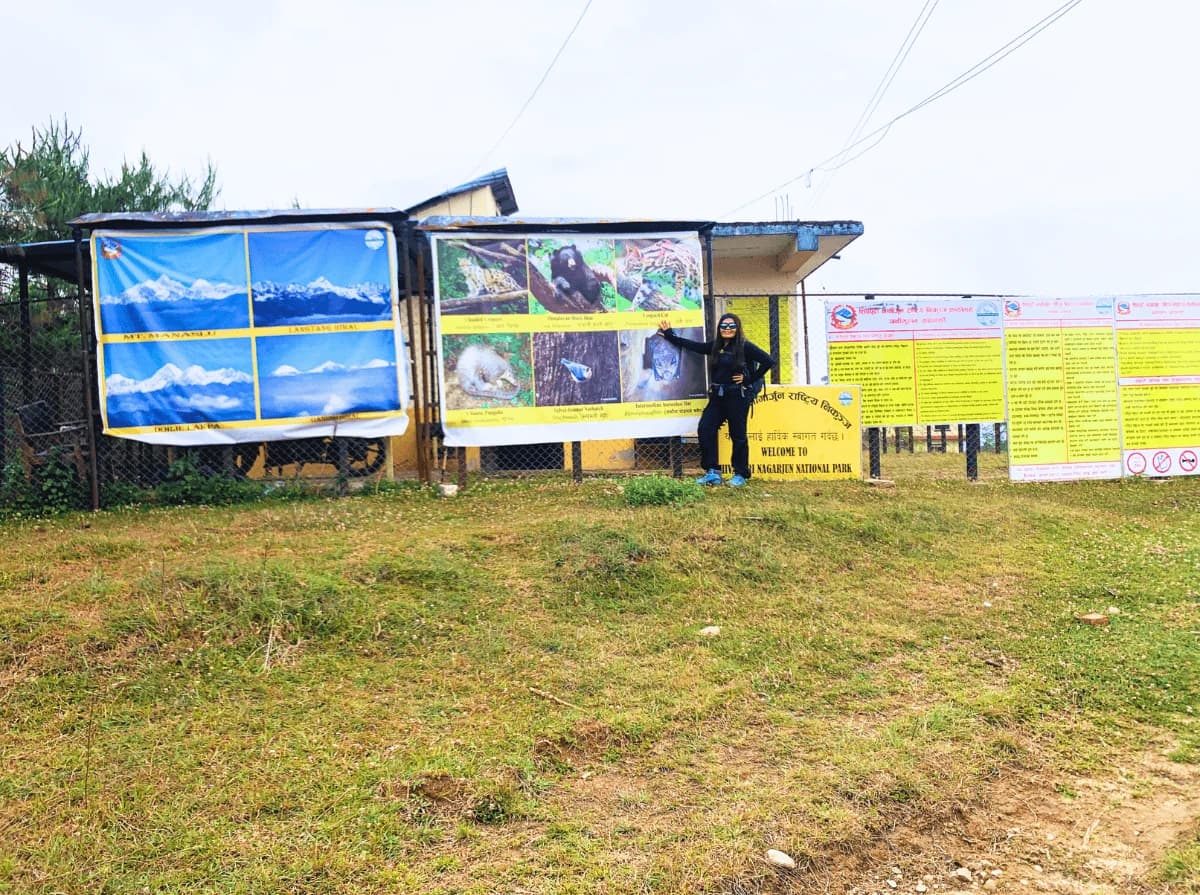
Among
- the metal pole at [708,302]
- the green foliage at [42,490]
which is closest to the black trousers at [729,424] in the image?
the metal pole at [708,302]

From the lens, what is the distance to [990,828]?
295cm

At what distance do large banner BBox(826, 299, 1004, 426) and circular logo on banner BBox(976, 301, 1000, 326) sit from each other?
0.01 meters

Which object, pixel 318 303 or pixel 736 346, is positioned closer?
pixel 318 303

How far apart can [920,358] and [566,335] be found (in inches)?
151

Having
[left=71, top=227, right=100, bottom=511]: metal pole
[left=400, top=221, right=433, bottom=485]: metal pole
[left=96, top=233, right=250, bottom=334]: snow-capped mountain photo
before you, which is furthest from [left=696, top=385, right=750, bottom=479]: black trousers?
[left=71, top=227, right=100, bottom=511]: metal pole

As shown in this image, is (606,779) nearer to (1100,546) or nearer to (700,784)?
(700,784)

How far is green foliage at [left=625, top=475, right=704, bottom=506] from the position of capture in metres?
7.11

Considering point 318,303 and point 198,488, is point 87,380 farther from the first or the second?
point 318,303

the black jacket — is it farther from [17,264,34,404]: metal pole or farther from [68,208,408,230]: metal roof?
[17,264,34,404]: metal pole

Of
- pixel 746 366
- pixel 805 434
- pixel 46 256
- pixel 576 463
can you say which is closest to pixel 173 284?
pixel 46 256

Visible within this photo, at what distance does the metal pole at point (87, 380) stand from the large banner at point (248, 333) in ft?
0.36

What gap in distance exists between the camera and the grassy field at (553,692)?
109 inches

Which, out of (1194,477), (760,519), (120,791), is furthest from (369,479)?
(1194,477)

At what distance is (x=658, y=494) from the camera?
7129 millimetres
